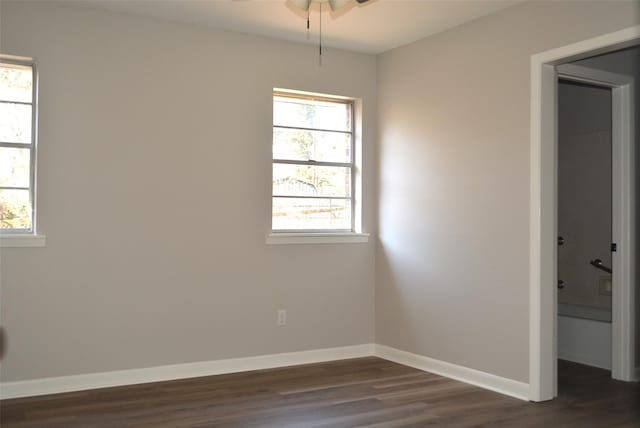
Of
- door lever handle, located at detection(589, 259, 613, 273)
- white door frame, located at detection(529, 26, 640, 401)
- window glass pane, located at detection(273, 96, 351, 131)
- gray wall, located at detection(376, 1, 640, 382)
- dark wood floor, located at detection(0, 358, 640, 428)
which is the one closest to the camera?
dark wood floor, located at detection(0, 358, 640, 428)

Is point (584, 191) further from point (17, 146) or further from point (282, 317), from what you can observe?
point (17, 146)

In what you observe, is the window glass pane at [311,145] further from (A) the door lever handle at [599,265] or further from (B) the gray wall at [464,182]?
(A) the door lever handle at [599,265]

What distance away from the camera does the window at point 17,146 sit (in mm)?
4262

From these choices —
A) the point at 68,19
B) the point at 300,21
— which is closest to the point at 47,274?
the point at 68,19

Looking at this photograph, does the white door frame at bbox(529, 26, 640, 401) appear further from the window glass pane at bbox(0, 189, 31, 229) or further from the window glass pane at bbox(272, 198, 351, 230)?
the window glass pane at bbox(0, 189, 31, 229)

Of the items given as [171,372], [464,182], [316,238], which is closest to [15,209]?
[171,372]

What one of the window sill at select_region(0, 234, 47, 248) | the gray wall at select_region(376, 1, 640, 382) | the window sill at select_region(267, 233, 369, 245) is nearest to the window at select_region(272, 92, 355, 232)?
Result: the window sill at select_region(267, 233, 369, 245)

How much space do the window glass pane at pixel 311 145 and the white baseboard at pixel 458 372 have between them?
178 centimetres

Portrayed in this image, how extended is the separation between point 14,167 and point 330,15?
98.3 inches

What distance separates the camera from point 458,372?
187 inches

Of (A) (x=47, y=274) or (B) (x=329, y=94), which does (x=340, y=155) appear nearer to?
(B) (x=329, y=94)

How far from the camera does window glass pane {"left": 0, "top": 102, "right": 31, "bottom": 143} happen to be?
14.0 ft

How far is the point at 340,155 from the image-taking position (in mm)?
5633

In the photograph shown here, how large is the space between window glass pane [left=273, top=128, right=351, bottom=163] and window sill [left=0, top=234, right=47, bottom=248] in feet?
6.43
